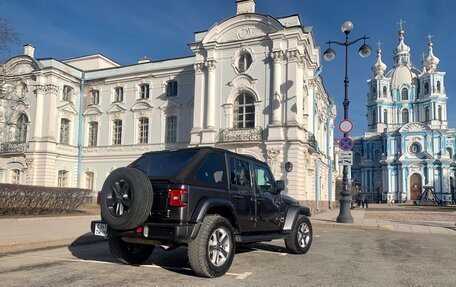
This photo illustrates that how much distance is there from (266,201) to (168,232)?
102 inches

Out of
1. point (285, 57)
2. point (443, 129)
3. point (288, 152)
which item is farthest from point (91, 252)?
point (443, 129)

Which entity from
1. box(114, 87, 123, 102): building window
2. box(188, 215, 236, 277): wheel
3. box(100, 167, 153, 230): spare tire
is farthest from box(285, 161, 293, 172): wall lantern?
box(100, 167, 153, 230): spare tire

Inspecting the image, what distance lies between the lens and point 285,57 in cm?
2764

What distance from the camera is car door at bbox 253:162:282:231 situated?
7730 millimetres

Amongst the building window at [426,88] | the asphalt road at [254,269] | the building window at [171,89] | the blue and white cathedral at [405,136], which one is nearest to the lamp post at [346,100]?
the asphalt road at [254,269]

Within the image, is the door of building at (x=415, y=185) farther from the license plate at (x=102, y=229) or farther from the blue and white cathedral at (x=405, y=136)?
the license plate at (x=102, y=229)

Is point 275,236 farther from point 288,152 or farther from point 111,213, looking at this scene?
point 288,152

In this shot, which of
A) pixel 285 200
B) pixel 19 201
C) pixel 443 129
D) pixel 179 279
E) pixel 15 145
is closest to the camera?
pixel 179 279

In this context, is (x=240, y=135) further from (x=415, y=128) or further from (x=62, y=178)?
(x=415, y=128)

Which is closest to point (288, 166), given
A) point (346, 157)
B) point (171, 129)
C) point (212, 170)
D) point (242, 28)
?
point (346, 157)

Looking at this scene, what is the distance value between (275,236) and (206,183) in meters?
2.27

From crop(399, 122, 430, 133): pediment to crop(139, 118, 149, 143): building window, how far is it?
226ft

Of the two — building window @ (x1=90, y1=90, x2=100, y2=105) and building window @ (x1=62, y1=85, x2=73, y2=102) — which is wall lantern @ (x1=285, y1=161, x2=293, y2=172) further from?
building window @ (x1=62, y1=85, x2=73, y2=102)

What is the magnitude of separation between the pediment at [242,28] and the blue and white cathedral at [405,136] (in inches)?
2518
